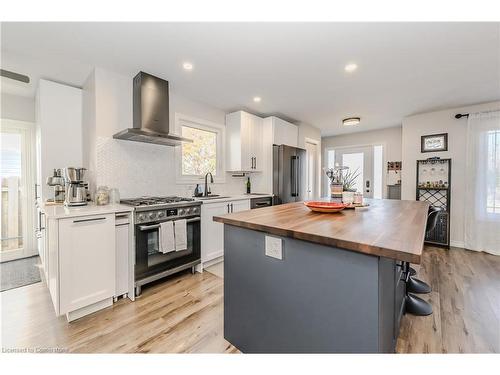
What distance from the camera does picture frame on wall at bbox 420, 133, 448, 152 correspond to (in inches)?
152

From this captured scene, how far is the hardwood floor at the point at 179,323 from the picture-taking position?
1521mm

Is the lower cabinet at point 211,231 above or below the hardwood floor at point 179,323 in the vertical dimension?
above

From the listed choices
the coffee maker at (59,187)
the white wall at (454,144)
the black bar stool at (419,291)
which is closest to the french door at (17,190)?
the coffee maker at (59,187)

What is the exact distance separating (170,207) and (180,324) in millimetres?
1138

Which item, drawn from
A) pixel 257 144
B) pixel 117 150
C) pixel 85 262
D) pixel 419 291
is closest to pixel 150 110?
pixel 117 150

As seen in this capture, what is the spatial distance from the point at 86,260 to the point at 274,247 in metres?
1.66

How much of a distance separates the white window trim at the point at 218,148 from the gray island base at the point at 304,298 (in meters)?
2.05

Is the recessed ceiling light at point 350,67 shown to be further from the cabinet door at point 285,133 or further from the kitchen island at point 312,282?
the kitchen island at point 312,282

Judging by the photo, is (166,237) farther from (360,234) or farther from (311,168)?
(311,168)

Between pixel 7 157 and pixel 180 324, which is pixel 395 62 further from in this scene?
pixel 7 157

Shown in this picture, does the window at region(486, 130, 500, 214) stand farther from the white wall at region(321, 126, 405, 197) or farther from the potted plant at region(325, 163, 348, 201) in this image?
the potted plant at region(325, 163, 348, 201)
